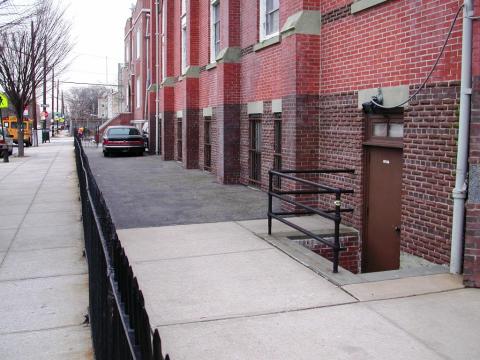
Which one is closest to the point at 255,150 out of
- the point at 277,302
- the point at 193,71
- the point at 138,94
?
the point at 193,71

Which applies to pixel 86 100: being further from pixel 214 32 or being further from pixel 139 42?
pixel 214 32

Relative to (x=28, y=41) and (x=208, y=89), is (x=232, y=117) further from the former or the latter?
(x=28, y=41)

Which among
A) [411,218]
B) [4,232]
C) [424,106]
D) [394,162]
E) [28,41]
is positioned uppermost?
[28,41]

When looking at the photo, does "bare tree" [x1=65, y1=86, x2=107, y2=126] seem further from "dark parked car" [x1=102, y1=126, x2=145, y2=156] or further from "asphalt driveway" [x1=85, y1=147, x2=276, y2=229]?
"asphalt driveway" [x1=85, y1=147, x2=276, y2=229]

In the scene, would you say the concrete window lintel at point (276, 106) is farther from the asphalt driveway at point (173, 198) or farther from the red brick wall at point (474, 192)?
the red brick wall at point (474, 192)

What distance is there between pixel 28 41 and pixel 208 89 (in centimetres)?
1616

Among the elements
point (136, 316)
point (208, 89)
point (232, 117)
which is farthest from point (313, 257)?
point (208, 89)

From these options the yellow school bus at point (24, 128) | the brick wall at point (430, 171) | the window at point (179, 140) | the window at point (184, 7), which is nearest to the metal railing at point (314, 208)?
the brick wall at point (430, 171)

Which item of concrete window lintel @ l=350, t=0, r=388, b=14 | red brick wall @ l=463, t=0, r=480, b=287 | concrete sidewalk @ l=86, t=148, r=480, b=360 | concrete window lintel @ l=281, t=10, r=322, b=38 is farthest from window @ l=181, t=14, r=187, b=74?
red brick wall @ l=463, t=0, r=480, b=287

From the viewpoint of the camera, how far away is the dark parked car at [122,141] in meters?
26.3

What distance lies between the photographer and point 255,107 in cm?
1362

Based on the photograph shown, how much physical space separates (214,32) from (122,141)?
1047cm

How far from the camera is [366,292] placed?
5688mm

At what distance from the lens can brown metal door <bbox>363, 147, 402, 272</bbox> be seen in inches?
311
